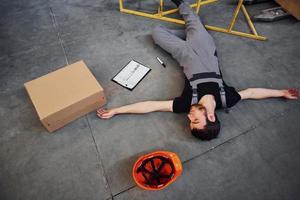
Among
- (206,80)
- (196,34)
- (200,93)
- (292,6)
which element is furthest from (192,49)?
(292,6)

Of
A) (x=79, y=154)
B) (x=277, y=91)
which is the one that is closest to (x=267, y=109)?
(x=277, y=91)

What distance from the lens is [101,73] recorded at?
8.06ft

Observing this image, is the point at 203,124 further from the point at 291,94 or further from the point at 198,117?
the point at 291,94

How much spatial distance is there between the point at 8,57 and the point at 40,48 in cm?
37

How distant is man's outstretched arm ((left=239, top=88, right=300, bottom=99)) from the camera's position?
2.18 meters

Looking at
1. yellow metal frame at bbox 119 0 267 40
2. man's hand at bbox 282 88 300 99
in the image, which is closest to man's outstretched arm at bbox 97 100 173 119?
man's hand at bbox 282 88 300 99

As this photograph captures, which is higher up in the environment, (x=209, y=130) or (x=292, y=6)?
(x=292, y=6)

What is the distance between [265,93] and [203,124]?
834mm

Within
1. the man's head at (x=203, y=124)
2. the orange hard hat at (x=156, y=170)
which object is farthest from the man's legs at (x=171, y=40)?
the orange hard hat at (x=156, y=170)

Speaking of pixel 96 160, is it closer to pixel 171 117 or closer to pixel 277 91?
pixel 171 117

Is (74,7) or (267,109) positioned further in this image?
(74,7)

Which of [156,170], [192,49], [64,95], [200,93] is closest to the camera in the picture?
[156,170]

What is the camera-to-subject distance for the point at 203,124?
1.87m

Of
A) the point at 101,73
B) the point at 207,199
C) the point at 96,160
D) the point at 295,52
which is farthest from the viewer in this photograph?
the point at 295,52
